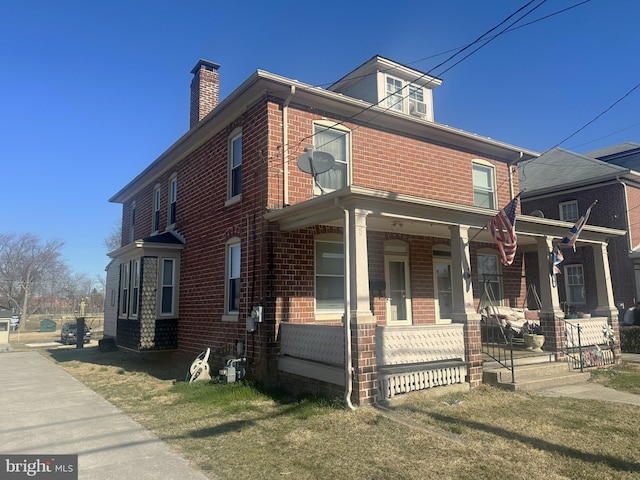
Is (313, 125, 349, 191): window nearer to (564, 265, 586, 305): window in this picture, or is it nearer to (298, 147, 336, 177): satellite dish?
(298, 147, 336, 177): satellite dish

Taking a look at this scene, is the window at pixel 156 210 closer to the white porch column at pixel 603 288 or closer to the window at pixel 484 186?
the window at pixel 484 186

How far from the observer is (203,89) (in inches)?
573

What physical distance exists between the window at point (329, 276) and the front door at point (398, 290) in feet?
5.63

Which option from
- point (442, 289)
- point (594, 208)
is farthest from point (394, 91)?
point (594, 208)

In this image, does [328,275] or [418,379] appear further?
[328,275]

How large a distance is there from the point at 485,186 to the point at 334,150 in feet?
18.8

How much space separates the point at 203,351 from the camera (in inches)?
464

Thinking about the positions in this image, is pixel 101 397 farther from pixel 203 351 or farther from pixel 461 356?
pixel 461 356

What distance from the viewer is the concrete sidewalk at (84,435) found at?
5066 millimetres

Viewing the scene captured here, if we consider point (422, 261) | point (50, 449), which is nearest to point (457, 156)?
point (422, 261)

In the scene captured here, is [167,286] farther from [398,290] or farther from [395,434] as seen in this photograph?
[395,434]

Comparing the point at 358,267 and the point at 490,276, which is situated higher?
the point at 490,276

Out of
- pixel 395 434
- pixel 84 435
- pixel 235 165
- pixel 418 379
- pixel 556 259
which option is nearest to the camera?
pixel 395 434

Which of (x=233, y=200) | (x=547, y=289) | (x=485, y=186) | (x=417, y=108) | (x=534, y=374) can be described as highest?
(x=417, y=108)
